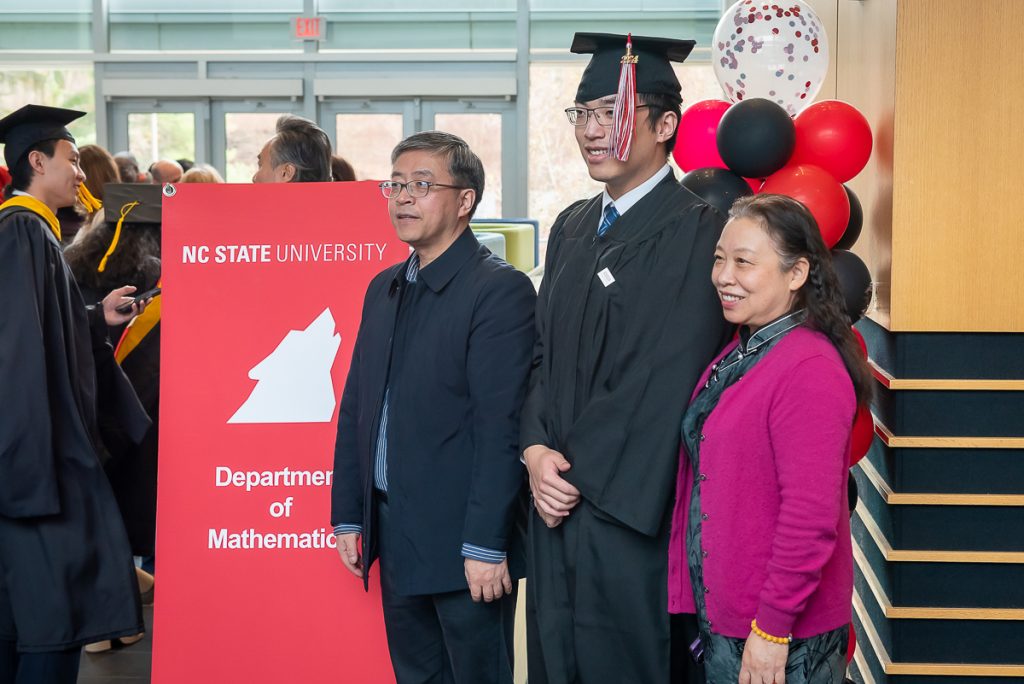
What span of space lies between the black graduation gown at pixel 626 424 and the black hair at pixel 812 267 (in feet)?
0.52

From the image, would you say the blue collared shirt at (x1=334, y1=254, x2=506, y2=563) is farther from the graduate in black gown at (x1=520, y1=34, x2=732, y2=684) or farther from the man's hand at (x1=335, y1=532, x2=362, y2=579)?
the graduate in black gown at (x1=520, y1=34, x2=732, y2=684)

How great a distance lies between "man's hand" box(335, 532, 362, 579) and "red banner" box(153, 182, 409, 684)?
0.34m

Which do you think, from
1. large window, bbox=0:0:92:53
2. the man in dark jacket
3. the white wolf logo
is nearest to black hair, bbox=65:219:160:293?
the white wolf logo

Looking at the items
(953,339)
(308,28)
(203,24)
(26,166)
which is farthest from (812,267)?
(203,24)

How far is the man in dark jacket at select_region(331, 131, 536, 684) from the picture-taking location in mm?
2123

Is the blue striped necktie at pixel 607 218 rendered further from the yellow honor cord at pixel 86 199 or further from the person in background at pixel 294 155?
the yellow honor cord at pixel 86 199

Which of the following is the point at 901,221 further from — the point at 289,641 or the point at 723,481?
the point at 289,641

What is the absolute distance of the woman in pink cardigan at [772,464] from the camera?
169cm

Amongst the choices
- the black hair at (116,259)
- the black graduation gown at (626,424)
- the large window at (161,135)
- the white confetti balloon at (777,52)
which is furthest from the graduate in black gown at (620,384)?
the large window at (161,135)

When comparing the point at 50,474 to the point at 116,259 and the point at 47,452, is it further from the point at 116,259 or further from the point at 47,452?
the point at 116,259

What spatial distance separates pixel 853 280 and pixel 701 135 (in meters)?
0.63

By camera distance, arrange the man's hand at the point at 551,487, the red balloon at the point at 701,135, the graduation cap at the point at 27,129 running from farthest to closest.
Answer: the red balloon at the point at 701,135
the graduation cap at the point at 27,129
the man's hand at the point at 551,487

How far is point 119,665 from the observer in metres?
3.70

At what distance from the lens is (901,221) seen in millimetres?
2764
